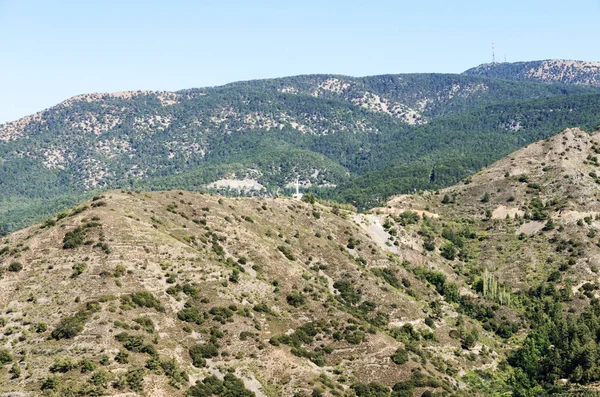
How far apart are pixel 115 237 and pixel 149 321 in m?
20.4

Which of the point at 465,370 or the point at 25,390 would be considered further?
the point at 465,370

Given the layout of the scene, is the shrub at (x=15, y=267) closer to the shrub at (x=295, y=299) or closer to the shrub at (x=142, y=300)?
the shrub at (x=142, y=300)

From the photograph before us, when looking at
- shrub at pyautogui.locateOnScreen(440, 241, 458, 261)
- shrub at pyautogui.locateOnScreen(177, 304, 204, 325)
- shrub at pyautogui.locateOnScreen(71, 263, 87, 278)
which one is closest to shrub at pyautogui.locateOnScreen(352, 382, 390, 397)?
shrub at pyautogui.locateOnScreen(177, 304, 204, 325)

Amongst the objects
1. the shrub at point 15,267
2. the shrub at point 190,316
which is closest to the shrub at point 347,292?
the shrub at point 190,316

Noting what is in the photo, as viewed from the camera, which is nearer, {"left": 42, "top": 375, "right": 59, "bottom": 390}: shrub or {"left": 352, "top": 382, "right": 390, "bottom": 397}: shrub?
{"left": 42, "top": 375, "right": 59, "bottom": 390}: shrub

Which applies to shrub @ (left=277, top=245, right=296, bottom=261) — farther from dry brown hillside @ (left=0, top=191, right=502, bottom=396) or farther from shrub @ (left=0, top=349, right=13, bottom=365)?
shrub @ (left=0, top=349, right=13, bottom=365)

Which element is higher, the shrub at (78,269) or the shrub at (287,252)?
the shrub at (78,269)

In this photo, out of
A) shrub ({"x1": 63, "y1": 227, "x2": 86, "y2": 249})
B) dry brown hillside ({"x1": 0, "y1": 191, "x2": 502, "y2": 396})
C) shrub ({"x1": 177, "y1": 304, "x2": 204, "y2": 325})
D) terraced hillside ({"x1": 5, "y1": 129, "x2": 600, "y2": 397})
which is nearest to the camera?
dry brown hillside ({"x1": 0, "y1": 191, "x2": 502, "y2": 396})

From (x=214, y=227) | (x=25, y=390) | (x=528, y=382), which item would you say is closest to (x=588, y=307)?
(x=528, y=382)

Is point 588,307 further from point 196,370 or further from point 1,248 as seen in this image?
point 1,248

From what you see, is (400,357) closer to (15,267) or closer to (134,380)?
(134,380)

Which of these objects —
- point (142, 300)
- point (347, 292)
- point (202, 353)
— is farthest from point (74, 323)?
point (347, 292)

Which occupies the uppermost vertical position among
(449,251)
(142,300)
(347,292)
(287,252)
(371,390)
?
(142,300)

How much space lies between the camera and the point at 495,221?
178 meters
